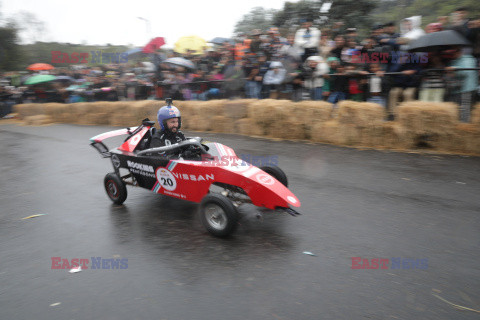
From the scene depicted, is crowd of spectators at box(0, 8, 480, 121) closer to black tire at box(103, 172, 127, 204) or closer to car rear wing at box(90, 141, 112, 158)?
car rear wing at box(90, 141, 112, 158)

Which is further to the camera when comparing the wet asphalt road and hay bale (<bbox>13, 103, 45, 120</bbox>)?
hay bale (<bbox>13, 103, 45, 120</bbox>)

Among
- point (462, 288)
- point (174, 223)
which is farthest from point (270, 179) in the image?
point (462, 288)

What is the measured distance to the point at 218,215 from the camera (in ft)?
13.4

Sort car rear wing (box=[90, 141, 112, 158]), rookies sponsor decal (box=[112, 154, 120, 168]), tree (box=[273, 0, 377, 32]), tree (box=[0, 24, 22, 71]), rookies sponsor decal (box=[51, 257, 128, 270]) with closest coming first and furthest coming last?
rookies sponsor decal (box=[51, 257, 128, 270]) → rookies sponsor decal (box=[112, 154, 120, 168]) → car rear wing (box=[90, 141, 112, 158]) → tree (box=[273, 0, 377, 32]) → tree (box=[0, 24, 22, 71])

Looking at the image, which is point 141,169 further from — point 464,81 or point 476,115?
point 464,81

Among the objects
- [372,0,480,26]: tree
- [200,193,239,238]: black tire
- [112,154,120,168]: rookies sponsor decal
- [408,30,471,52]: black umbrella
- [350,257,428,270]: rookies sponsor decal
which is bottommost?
[350,257,428,270]: rookies sponsor decal

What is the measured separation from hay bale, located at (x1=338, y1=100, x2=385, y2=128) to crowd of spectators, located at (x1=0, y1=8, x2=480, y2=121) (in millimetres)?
412

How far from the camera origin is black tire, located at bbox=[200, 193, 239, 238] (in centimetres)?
384

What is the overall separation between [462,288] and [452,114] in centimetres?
501

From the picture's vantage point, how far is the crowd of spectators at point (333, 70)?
24.2ft

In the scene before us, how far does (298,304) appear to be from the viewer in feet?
9.34

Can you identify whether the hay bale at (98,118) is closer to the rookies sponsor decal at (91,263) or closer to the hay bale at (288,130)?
the hay bale at (288,130)

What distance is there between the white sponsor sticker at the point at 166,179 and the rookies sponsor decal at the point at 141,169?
0.42ft

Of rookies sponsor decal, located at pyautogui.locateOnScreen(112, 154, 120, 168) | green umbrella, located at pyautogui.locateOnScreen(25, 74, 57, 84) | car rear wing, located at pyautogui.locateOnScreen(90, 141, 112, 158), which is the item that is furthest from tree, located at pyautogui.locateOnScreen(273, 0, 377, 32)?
rookies sponsor decal, located at pyautogui.locateOnScreen(112, 154, 120, 168)
